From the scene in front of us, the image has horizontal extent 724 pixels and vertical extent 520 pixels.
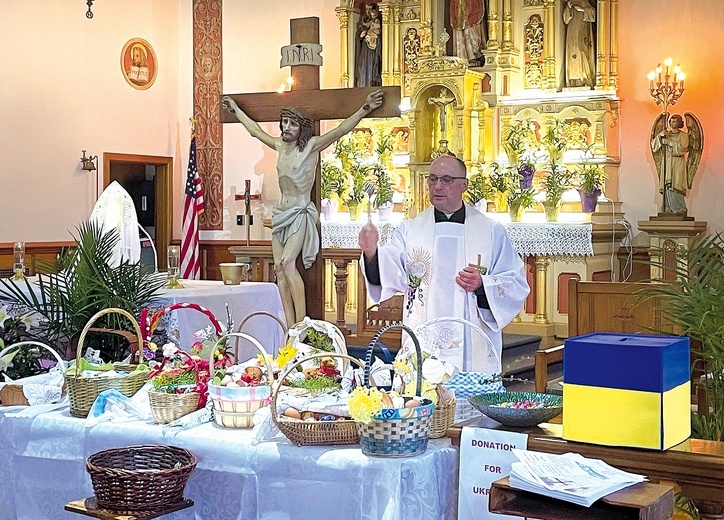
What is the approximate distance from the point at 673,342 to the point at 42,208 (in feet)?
31.5

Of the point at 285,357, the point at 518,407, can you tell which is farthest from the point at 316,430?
the point at 518,407

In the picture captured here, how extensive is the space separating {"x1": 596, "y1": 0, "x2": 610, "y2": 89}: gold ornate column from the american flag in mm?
4753

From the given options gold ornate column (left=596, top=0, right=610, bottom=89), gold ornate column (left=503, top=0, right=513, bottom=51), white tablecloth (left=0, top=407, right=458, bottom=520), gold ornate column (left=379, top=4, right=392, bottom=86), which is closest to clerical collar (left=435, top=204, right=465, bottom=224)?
white tablecloth (left=0, top=407, right=458, bottom=520)

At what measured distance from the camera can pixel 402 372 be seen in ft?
10.7

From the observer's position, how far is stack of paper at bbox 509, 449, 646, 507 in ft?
8.29

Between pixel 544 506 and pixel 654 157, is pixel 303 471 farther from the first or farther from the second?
pixel 654 157

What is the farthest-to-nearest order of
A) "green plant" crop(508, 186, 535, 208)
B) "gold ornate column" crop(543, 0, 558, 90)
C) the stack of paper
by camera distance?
1. "gold ornate column" crop(543, 0, 558, 90)
2. "green plant" crop(508, 186, 535, 208)
3. the stack of paper

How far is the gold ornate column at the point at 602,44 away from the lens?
1068 centimetres

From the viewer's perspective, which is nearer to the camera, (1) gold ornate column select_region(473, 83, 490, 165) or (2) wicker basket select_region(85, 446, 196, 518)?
(2) wicker basket select_region(85, 446, 196, 518)

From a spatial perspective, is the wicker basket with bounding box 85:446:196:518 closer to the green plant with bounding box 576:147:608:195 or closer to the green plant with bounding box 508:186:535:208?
the green plant with bounding box 508:186:535:208

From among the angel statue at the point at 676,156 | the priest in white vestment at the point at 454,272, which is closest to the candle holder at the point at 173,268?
the priest in white vestment at the point at 454,272

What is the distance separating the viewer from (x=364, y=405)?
2.99 m

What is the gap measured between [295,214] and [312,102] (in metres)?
0.71

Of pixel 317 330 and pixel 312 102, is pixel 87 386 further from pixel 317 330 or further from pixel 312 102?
pixel 312 102
